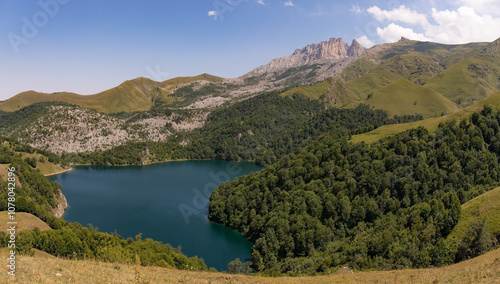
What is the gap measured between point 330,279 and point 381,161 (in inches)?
2897

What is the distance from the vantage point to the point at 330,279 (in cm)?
3238

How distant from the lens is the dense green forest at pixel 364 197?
203 ft

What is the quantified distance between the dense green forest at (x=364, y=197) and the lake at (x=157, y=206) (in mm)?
7537

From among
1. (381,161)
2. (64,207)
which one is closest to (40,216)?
(64,207)

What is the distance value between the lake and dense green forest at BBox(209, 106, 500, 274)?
297 inches

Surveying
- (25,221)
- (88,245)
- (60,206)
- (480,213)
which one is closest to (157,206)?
(60,206)

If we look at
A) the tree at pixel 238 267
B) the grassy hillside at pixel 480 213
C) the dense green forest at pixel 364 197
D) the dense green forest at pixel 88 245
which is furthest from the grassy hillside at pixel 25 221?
the grassy hillside at pixel 480 213

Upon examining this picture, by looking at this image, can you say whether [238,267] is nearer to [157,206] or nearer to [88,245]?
[88,245]

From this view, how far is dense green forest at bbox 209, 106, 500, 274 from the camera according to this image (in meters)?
61.8

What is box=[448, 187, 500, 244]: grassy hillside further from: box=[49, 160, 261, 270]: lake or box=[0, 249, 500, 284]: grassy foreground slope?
box=[49, 160, 261, 270]: lake

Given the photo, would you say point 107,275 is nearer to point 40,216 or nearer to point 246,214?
point 40,216

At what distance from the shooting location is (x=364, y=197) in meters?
90.0

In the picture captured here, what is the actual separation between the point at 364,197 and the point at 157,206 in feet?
238

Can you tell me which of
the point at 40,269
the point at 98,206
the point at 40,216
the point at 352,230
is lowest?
the point at 352,230
